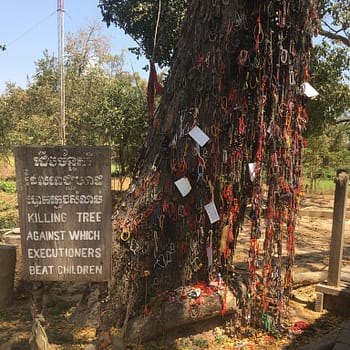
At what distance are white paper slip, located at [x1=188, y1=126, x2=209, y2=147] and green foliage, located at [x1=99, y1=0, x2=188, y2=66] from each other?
685 centimetres

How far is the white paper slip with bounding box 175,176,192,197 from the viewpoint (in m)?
3.70

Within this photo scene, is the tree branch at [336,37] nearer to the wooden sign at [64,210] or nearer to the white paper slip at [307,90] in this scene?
the white paper slip at [307,90]

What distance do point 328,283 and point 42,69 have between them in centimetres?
2056

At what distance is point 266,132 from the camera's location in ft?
12.6

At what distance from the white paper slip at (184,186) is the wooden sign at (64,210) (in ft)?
3.38

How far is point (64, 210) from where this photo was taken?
2.77 meters

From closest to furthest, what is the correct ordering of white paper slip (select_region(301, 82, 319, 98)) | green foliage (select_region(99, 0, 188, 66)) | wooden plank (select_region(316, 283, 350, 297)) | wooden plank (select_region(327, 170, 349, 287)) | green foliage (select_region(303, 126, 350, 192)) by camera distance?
white paper slip (select_region(301, 82, 319, 98)) < wooden plank (select_region(327, 170, 349, 287)) < wooden plank (select_region(316, 283, 350, 297)) < green foliage (select_region(99, 0, 188, 66)) < green foliage (select_region(303, 126, 350, 192))

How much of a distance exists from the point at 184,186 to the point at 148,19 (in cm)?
815

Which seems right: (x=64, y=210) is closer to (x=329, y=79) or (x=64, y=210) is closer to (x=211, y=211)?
(x=211, y=211)

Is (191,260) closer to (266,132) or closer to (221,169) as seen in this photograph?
(221,169)

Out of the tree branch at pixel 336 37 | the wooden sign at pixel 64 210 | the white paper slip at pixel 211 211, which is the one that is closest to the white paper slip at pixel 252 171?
the white paper slip at pixel 211 211

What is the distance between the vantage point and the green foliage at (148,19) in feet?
32.8

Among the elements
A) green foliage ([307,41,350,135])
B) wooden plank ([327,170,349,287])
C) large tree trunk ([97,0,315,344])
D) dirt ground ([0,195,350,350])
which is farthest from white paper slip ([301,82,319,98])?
green foliage ([307,41,350,135])

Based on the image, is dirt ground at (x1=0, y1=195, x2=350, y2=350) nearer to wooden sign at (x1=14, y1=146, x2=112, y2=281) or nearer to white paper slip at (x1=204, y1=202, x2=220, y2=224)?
wooden sign at (x1=14, y1=146, x2=112, y2=281)
